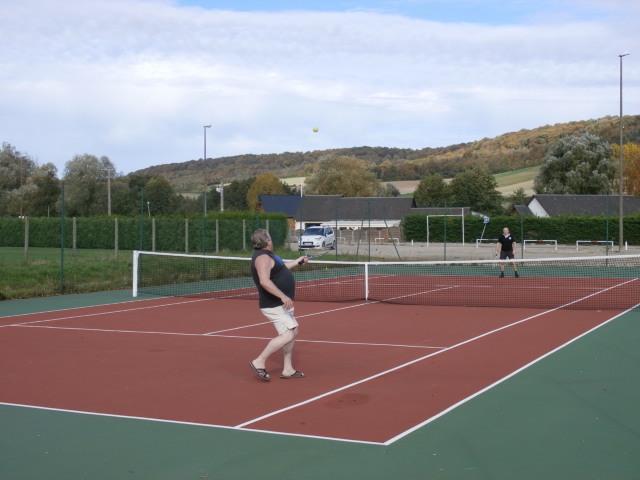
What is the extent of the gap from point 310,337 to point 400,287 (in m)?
10.7

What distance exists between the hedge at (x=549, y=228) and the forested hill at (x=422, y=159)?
80.9m

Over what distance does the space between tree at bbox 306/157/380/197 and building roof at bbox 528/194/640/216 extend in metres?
33.2

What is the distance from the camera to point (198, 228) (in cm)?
Answer: 3519

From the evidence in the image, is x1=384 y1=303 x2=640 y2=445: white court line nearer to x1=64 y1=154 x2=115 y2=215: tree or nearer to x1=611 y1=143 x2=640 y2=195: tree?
x1=64 y1=154 x2=115 y2=215: tree

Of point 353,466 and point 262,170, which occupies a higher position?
point 262,170

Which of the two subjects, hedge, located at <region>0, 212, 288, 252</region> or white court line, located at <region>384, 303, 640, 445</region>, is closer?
white court line, located at <region>384, 303, 640, 445</region>

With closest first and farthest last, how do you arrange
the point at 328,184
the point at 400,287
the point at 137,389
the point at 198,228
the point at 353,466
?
1. the point at 353,466
2. the point at 137,389
3. the point at 400,287
4. the point at 198,228
5. the point at 328,184

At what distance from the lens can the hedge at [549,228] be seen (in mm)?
49869

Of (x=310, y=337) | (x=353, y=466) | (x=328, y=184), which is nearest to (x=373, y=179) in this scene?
(x=328, y=184)

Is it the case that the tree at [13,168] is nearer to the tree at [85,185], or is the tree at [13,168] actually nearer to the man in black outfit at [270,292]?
the tree at [85,185]

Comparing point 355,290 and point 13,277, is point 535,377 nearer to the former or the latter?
point 355,290

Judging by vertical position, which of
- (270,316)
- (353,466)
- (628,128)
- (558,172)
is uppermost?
(628,128)

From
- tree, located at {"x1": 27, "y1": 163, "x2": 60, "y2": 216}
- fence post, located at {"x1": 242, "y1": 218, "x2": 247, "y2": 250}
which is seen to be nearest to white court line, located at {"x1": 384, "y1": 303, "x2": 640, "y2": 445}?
fence post, located at {"x1": 242, "y1": 218, "x2": 247, "y2": 250}

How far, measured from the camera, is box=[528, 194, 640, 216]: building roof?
71562 mm
